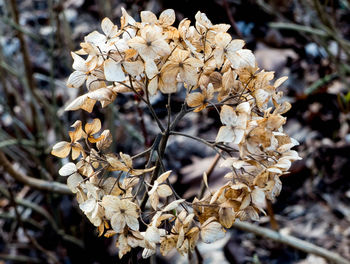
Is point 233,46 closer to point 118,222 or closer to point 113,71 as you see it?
point 113,71

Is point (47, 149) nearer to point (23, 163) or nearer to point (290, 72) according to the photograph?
point (23, 163)

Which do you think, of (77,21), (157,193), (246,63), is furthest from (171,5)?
(77,21)

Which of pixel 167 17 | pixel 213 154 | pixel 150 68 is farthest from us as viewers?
pixel 213 154

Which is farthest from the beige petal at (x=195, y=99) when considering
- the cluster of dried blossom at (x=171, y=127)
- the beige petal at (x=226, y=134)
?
the beige petal at (x=226, y=134)

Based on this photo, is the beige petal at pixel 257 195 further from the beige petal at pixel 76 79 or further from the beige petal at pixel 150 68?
the beige petal at pixel 76 79

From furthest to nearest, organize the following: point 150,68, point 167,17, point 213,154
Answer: point 213,154, point 167,17, point 150,68

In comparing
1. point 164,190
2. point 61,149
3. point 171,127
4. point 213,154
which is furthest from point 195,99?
point 213,154

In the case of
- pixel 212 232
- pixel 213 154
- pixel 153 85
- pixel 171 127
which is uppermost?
pixel 153 85
